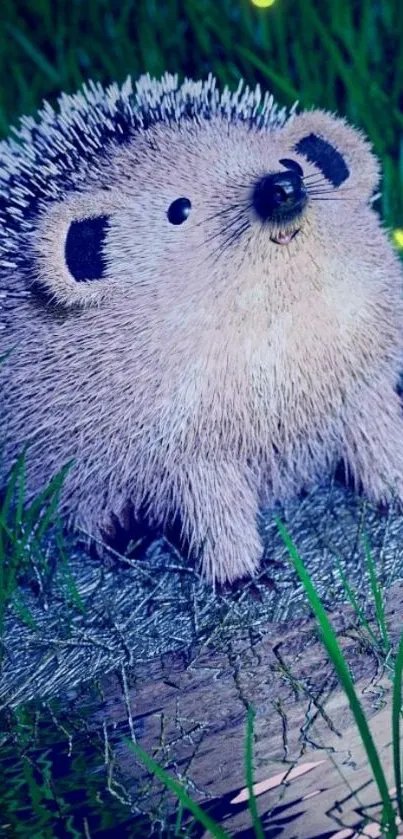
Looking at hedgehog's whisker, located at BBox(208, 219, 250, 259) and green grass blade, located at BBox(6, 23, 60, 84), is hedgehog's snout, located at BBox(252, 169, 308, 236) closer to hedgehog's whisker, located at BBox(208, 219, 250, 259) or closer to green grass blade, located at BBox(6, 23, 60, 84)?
hedgehog's whisker, located at BBox(208, 219, 250, 259)

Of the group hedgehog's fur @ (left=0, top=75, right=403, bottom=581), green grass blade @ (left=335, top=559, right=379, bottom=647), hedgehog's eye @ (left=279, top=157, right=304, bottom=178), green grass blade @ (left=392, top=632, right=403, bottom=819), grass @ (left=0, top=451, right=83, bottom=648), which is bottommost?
green grass blade @ (left=392, top=632, right=403, bottom=819)

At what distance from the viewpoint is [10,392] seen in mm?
1376

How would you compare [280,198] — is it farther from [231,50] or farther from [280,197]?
[231,50]

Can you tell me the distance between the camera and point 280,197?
1.19 meters

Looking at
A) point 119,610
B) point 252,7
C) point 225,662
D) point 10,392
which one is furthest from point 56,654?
point 252,7

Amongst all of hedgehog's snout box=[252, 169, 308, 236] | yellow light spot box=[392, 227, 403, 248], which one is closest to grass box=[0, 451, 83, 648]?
hedgehog's snout box=[252, 169, 308, 236]

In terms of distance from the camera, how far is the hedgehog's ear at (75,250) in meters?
1.28

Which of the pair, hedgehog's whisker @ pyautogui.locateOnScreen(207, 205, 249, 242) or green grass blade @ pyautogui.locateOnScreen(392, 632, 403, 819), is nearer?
green grass blade @ pyautogui.locateOnScreen(392, 632, 403, 819)

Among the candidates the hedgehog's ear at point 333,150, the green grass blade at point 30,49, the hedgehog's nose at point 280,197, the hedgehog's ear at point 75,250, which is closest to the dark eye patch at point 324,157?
the hedgehog's ear at point 333,150

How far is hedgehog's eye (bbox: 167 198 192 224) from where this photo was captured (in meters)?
1.30

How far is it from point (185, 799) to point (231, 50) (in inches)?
64.2

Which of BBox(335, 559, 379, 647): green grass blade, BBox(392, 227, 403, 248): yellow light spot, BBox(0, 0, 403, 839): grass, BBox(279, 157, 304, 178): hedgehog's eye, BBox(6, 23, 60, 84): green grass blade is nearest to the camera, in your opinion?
BBox(335, 559, 379, 647): green grass blade

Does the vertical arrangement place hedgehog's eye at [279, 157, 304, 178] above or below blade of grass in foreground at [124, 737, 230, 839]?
above

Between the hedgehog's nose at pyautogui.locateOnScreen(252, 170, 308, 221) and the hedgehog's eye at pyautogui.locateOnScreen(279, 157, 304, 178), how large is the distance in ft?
0.44
